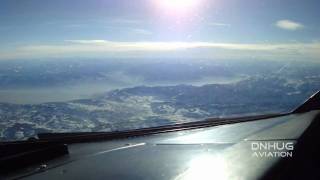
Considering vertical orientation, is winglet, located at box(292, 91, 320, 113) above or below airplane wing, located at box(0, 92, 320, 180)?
above

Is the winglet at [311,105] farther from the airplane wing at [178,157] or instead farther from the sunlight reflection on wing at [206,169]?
the sunlight reflection on wing at [206,169]

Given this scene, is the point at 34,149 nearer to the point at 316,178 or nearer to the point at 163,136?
the point at 163,136

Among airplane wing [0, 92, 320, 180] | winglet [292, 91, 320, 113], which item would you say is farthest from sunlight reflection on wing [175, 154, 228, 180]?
winglet [292, 91, 320, 113]

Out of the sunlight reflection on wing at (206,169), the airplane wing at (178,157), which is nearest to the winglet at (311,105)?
the airplane wing at (178,157)

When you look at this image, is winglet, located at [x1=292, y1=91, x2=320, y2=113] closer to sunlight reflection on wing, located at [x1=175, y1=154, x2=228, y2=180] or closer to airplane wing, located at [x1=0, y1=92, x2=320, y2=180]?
airplane wing, located at [x1=0, y1=92, x2=320, y2=180]

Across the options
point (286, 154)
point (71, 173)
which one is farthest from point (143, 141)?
point (286, 154)

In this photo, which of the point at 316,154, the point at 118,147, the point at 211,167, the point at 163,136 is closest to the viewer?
the point at 211,167
